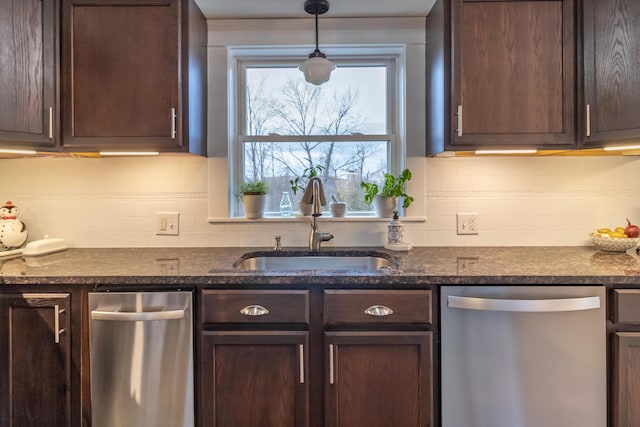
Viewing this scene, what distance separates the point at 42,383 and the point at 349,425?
3.76 ft

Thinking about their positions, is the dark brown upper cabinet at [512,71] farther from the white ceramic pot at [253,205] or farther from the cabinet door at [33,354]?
the cabinet door at [33,354]

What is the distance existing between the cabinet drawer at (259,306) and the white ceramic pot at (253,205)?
71 centimetres

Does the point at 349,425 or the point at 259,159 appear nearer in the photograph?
the point at 349,425

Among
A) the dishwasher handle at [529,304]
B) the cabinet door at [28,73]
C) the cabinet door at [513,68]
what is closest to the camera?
the dishwasher handle at [529,304]

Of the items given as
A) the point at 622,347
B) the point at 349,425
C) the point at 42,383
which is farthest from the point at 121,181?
Answer: the point at 622,347

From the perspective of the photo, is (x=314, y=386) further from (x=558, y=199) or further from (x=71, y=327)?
(x=558, y=199)

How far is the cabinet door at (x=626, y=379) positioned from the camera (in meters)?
1.30

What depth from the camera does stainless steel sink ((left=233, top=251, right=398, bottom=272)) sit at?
6.23 ft

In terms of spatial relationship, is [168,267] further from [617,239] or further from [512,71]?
[617,239]

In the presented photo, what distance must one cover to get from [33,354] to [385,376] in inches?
51.1

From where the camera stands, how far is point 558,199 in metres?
1.99

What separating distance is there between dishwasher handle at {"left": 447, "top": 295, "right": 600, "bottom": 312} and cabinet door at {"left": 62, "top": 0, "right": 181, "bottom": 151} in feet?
4.76

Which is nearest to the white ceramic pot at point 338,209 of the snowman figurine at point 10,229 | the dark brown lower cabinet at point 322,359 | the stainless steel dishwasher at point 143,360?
the dark brown lower cabinet at point 322,359

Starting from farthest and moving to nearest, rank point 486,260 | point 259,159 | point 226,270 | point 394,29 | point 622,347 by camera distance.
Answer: point 259,159 → point 394,29 → point 486,260 → point 226,270 → point 622,347
